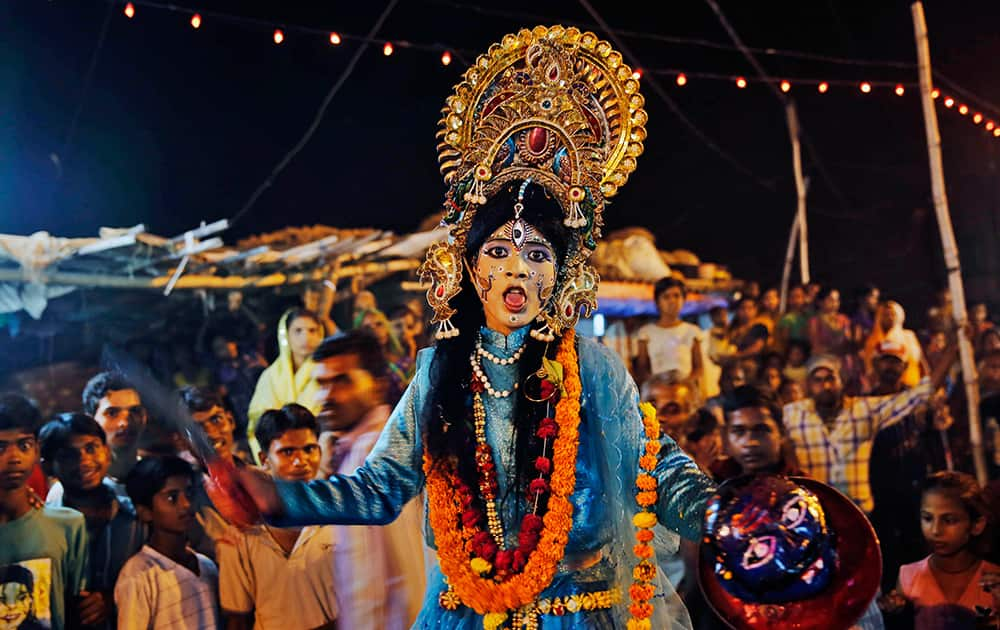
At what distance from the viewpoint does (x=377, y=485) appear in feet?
9.77

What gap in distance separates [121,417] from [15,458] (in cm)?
80

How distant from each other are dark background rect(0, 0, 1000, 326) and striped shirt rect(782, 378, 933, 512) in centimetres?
345

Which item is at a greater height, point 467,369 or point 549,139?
point 549,139

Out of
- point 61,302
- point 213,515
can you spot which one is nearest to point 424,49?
point 61,302

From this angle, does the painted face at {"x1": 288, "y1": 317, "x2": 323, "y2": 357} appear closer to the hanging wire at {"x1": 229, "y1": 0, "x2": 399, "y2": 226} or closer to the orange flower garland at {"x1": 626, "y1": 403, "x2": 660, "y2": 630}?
the hanging wire at {"x1": 229, "y1": 0, "x2": 399, "y2": 226}

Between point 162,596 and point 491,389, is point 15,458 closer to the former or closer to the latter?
point 162,596

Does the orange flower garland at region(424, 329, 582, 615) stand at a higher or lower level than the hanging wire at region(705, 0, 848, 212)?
lower

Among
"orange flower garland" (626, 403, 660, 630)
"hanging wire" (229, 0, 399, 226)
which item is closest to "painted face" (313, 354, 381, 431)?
"orange flower garland" (626, 403, 660, 630)

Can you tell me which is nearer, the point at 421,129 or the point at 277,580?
the point at 277,580

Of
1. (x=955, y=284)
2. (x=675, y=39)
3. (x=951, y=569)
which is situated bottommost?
(x=951, y=569)

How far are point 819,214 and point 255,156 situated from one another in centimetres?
623

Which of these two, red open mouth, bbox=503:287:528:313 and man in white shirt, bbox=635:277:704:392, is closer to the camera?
red open mouth, bbox=503:287:528:313

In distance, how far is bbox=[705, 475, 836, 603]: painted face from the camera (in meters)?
2.41

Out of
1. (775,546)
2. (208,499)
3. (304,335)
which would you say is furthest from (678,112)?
(775,546)
